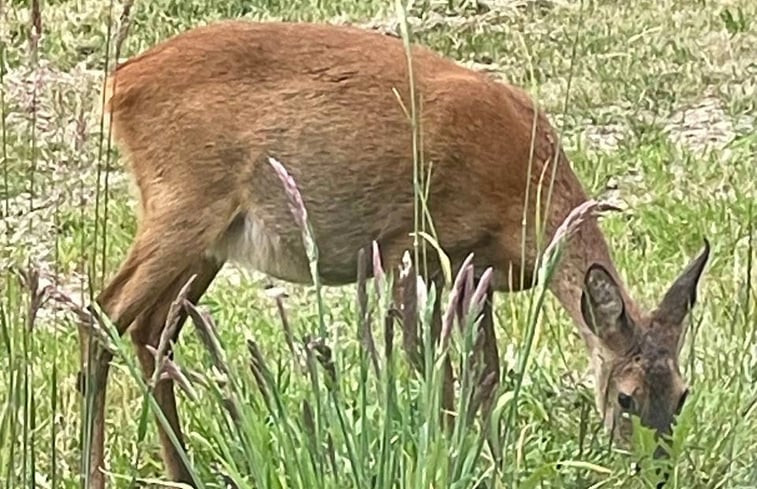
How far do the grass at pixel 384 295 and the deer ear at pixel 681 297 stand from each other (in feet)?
0.37

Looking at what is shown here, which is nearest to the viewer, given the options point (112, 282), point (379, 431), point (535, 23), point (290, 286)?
point (379, 431)

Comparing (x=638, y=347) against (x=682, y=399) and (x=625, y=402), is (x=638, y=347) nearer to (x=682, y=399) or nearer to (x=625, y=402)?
(x=625, y=402)

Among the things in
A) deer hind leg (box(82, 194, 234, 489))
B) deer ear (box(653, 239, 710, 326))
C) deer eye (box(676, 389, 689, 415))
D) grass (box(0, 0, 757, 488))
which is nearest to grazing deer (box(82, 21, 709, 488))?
deer hind leg (box(82, 194, 234, 489))

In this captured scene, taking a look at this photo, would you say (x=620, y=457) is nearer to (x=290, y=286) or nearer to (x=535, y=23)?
(x=290, y=286)

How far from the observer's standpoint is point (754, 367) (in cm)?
438

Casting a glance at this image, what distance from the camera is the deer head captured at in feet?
16.4

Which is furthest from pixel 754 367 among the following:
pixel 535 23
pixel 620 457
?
pixel 535 23

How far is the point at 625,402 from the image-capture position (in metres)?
5.07

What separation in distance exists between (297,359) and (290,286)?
4015mm

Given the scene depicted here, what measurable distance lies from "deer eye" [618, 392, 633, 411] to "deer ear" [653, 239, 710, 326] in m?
0.24

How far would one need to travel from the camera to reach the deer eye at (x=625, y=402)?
5027 mm

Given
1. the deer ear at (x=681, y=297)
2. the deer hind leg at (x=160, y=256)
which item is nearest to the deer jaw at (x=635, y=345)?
the deer ear at (x=681, y=297)

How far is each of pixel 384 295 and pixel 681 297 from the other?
2308 millimetres

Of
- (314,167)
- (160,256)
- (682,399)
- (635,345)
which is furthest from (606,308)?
(160,256)
